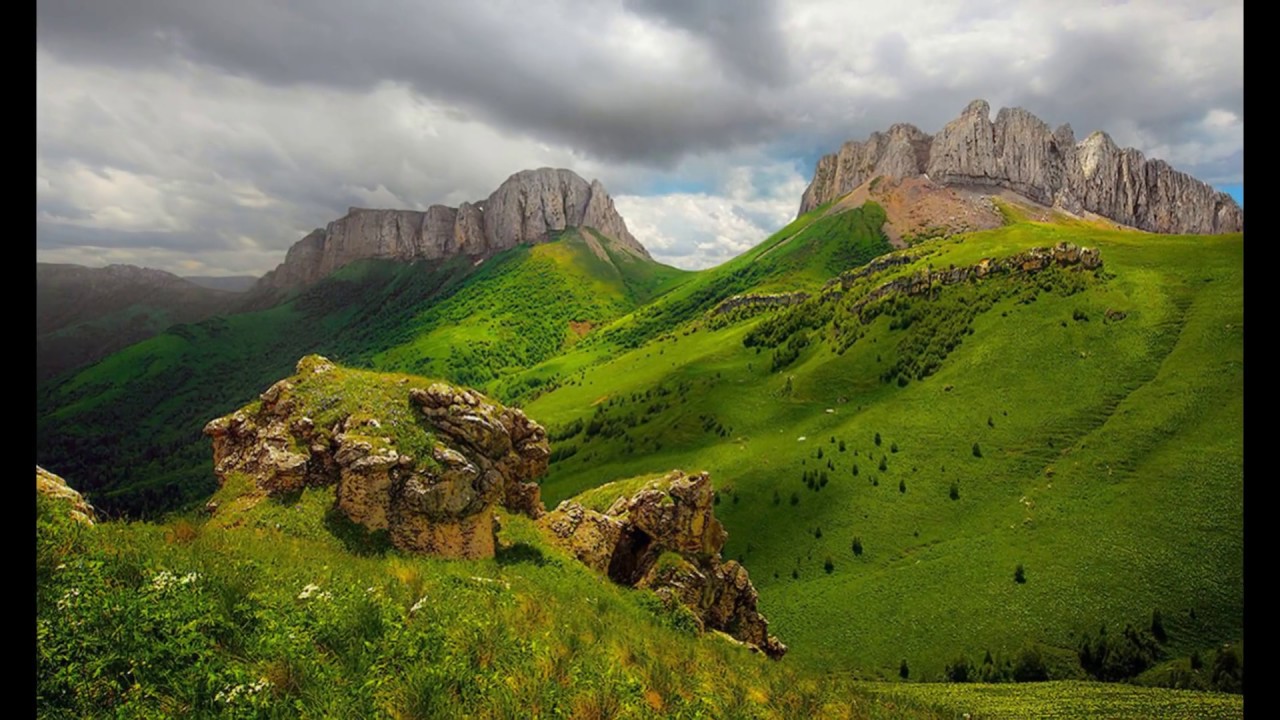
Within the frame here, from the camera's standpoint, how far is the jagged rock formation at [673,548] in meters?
27.0

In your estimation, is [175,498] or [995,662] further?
[175,498]

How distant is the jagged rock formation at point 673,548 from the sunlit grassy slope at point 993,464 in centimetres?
1706

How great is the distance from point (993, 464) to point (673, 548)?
51.5m

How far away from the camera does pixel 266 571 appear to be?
9.22 meters

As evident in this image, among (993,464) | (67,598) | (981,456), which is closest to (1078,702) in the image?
(67,598)

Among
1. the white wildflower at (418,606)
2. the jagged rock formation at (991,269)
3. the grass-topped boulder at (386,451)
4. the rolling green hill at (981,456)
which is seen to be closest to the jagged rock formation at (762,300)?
the jagged rock formation at (991,269)

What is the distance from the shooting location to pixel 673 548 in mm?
28688

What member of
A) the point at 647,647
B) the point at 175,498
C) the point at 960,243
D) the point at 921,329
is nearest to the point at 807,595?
the point at 647,647

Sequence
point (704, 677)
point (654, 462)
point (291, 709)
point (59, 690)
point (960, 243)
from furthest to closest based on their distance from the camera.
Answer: point (960, 243) < point (654, 462) < point (704, 677) < point (291, 709) < point (59, 690)

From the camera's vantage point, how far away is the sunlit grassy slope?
42875 millimetres

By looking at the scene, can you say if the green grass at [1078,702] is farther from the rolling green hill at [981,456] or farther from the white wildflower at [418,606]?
the white wildflower at [418,606]

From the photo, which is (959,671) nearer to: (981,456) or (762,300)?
(981,456)

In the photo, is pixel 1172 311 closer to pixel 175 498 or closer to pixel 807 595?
pixel 807 595
